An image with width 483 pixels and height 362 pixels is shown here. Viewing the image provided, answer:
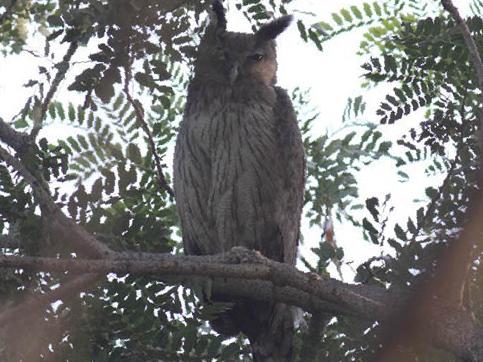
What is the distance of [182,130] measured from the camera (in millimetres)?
4246

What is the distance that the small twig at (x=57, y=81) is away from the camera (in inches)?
120

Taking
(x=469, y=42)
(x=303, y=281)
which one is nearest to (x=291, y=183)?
(x=303, y=281)

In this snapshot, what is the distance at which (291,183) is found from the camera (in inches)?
165

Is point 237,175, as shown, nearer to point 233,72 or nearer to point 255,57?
point 233,72

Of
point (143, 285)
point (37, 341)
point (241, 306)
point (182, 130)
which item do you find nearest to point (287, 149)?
point (182, 130)

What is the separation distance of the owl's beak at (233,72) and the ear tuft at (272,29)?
0.94ft

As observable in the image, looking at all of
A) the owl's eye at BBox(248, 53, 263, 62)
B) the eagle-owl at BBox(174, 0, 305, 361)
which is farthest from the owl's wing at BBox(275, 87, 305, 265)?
the owl's eye at BBox(248, 53, 263, 62)

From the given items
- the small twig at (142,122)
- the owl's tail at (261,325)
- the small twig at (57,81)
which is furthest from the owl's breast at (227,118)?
the small twig at (57,81)

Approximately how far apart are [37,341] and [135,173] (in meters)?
0.71

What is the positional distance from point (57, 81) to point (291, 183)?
1.40 meters

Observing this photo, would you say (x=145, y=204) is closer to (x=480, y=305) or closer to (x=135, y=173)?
(x=135, y=173)

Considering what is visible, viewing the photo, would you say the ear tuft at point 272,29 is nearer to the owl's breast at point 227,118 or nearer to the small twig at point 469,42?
the owl's breast at point 227,118

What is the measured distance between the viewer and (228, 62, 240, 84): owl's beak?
4.30 meters

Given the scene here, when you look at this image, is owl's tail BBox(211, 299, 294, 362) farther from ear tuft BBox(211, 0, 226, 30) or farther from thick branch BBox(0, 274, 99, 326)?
thick branch BBox(0, 274, 99, 326)
